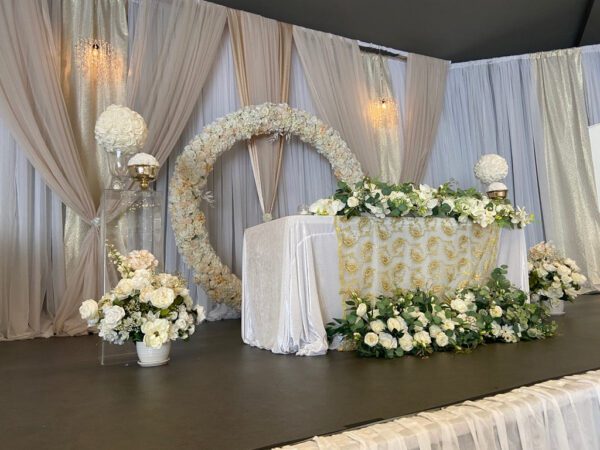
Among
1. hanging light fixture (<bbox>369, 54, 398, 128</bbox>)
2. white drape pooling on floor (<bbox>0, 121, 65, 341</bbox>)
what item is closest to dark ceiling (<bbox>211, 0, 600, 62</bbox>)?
hanging light fixture (<bbox>369, 54, 398, 128</bbox>)

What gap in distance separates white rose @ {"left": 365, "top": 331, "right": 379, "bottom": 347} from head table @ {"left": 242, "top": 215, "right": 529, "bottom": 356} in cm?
30

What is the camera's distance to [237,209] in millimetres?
5738

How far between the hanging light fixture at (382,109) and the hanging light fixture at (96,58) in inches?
148

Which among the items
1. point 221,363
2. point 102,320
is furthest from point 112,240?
point 221,363

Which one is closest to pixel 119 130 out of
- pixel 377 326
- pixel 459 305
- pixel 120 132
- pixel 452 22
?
pixel 120 132

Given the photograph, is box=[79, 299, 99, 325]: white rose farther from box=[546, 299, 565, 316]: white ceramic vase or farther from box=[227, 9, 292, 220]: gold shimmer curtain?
box=[546, 299, 565, 316]: white ceramic vase

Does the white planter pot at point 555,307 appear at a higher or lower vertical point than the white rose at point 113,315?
lower

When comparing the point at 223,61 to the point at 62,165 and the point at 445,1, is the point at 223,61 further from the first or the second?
the point at 445,1

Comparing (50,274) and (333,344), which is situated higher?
(50,274)

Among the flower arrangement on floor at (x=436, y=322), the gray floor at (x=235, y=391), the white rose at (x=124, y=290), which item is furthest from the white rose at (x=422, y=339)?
the white rose at (x=124, y=290)

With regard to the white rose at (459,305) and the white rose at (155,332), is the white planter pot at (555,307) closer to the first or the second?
the white rose at (459,305)

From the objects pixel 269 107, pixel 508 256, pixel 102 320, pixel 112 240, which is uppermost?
pixel 269 107

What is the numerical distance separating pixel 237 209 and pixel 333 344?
306 centimetres

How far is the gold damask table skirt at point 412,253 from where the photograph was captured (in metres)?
3.06
